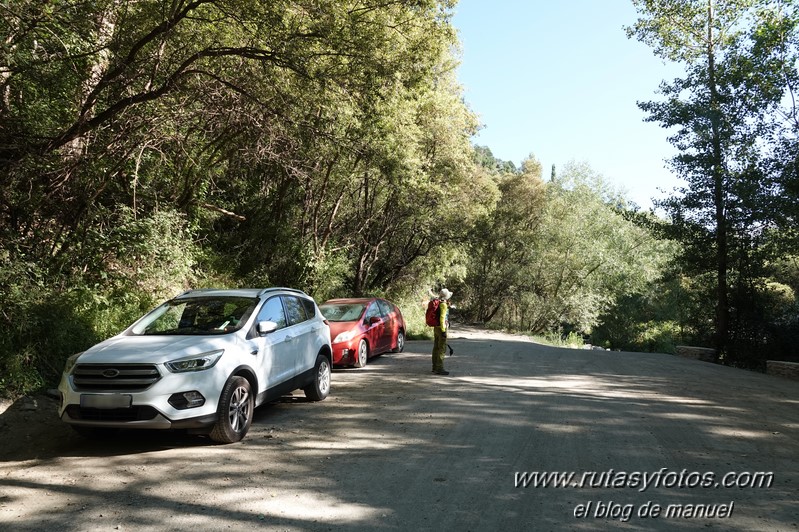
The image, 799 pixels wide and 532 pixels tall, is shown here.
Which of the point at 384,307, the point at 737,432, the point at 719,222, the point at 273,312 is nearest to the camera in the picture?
the point at 737,432

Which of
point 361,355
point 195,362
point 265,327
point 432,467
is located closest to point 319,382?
point 265,327

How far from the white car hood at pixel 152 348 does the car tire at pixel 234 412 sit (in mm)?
486

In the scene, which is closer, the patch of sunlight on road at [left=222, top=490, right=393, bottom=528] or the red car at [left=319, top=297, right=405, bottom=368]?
the patch of sunlight on road at [left=222, top=490, right=393, bottom=528]

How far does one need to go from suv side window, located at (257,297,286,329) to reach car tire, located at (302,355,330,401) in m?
1.05

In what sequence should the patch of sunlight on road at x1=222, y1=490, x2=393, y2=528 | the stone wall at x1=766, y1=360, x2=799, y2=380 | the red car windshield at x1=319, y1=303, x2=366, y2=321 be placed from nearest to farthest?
1. the patch of sunlight on road at x1=222, y1=490, x2=393, y2=528
2. the red car windshield at x1=319, y1=303, x2=366, y2=321
3. the stone wall at x1=766, y1=360, x2=799, y2=380

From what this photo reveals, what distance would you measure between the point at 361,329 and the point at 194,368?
262 inches

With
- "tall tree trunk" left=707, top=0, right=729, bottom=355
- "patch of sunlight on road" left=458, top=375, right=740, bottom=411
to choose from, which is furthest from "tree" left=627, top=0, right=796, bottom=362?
"patch of sunlight on road" left=458, top=375, right=740, bottom=411

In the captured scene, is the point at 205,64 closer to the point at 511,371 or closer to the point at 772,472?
the point at 511,371

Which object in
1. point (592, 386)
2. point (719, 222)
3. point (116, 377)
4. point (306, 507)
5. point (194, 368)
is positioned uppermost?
point (719, 222)

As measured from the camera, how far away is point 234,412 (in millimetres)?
6410

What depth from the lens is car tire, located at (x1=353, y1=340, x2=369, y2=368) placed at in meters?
12.2

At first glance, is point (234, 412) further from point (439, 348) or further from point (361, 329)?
point (361, 329)

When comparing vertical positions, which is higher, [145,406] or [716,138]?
[716,138]

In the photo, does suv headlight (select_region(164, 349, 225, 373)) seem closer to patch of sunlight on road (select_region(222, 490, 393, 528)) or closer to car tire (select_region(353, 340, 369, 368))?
patch of sunlight on road (select_region(222, 490, 393, 528))
